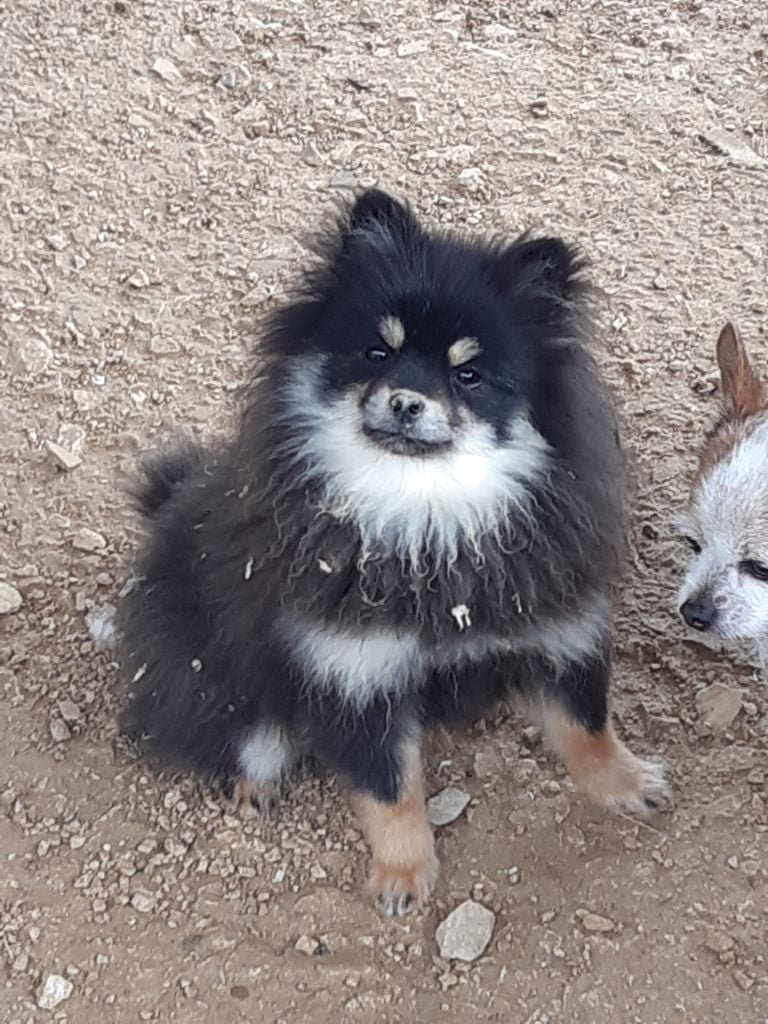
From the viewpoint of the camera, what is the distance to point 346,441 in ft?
7.61

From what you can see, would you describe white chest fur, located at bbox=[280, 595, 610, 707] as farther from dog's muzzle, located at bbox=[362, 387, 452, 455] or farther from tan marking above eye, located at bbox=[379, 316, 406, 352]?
tan marking above eye, located at bbox=[379, 316, 406, 352]

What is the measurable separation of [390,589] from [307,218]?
7.01 ft

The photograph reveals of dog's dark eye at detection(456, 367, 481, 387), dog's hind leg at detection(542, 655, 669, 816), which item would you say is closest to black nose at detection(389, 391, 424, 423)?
dog's dark eye at detection(456, 367, 481, 387)

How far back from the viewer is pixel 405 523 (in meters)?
2.36

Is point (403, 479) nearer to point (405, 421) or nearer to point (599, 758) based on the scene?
point (405, 421)

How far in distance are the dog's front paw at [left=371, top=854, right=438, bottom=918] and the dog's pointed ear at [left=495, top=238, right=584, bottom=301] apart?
4.26 feet

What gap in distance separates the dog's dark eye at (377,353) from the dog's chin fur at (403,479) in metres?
0.08

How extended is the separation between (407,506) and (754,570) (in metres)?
0.92

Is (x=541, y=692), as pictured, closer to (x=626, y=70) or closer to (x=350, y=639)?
(x=350, y=639)

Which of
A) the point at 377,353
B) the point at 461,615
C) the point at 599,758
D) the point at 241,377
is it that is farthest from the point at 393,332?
the point at 241,377

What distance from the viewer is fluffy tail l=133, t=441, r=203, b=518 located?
301 centimetres

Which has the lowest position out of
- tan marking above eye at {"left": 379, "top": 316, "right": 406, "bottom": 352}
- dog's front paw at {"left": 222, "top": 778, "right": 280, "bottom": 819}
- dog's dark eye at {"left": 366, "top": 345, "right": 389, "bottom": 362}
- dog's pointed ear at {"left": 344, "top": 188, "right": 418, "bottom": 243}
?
dog's front paw at {"left": 222, "top": 778, "right": 280, "bottom": 819}

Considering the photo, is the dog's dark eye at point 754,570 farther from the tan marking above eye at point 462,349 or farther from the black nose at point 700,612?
the tan marking above eye at point 462,349

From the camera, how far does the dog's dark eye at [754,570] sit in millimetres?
2774
